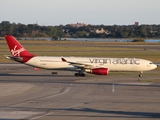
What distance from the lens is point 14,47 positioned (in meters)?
56.2

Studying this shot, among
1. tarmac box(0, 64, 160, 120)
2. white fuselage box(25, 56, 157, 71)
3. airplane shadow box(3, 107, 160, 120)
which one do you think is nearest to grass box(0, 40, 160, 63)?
white fuselage box(25, 56, 157, 71)

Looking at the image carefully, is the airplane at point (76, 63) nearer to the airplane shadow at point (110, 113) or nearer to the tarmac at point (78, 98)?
the tarmac at point (78, 98)

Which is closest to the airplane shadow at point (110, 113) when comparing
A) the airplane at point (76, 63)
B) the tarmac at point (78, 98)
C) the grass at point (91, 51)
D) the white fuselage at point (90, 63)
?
the tarmac at point (78, 98)

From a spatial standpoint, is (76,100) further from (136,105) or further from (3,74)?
(3,74)

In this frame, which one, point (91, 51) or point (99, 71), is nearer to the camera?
point (99, 71)

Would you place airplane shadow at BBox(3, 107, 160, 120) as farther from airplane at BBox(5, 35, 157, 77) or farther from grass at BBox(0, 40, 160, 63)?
grass at BBox(0, 40, 160, 63)

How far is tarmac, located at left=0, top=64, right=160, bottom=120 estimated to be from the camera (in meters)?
26.7

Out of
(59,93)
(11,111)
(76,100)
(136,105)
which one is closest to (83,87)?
(59,93)

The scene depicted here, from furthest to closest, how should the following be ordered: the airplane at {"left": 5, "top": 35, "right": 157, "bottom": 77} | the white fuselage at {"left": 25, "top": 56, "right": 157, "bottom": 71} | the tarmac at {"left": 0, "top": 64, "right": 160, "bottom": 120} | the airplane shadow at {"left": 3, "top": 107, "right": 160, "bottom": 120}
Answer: the white fuselage at {"left": 25, "top": 56, "right": 157, "bottom": 71} < the airplane at {"left": 5, "top": 35, "right": 157, "bottom": 77} < the tarmac at {"left": 0, "top": 64, "right": 160, "bottom": 120} < the airplane shadow at {"left": 3, "top": 107, "right": 160, "bottom": 120}

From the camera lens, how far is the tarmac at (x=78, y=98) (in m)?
26.7

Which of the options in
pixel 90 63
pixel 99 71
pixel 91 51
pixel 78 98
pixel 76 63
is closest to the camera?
pixel 78 98

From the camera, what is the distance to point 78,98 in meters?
35.1

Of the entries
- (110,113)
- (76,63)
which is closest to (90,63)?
(76,63)

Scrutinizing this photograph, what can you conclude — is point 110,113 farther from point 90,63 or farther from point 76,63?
point 90,63
